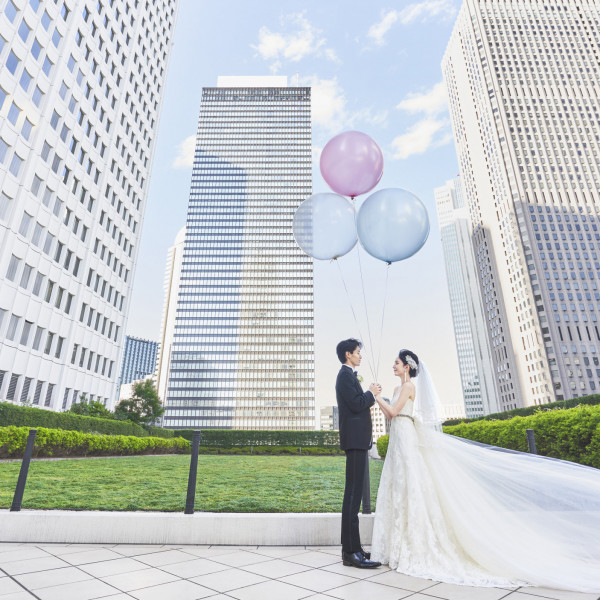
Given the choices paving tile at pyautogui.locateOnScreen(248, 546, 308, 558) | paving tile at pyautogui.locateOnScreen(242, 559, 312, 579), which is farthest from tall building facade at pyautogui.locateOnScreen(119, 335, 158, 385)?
paving tile at pyautogui.locateOnScreen(242, 559, 312, 579)

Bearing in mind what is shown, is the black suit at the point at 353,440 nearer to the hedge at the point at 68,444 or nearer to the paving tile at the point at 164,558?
the paving tile at the point at 164,558

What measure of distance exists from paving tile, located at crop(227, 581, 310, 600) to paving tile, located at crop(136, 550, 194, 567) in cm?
110

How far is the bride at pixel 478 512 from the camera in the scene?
295 cm

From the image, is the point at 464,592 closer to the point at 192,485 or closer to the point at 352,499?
the point at 352,499

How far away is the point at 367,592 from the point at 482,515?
1346 mm

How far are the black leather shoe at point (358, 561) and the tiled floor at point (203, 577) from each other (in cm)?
7

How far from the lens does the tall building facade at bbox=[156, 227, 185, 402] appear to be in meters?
141

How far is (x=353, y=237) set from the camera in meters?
5.97

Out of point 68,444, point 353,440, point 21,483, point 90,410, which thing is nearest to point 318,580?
point 353,440

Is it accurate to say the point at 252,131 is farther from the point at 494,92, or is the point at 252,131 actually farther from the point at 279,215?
the point at 494,92

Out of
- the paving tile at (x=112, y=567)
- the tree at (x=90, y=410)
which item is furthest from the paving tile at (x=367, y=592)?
the tree at (x=90, y=410)

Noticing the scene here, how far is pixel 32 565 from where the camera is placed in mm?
3205

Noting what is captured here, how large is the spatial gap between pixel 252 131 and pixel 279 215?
30.9 m

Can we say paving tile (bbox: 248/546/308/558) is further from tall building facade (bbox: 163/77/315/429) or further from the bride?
tall building facade (bbox: 163/77/315/429)
